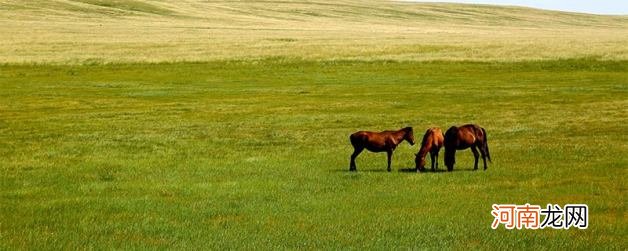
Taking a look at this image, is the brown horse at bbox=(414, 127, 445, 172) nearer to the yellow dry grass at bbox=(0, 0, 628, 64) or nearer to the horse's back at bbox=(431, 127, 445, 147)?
the horse's back at bbox=(431, 127, 445, 147)

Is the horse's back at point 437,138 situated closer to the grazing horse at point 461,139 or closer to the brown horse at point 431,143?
the brown horse at point 431,143

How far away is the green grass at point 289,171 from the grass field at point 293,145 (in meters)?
0.06

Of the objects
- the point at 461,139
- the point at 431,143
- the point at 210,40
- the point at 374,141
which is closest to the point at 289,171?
the point at 374,141

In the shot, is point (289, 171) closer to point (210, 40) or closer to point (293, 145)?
point (293, 145)

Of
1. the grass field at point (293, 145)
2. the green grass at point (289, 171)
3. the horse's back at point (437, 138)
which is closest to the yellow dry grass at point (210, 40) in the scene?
the grass field at point (293, 145)

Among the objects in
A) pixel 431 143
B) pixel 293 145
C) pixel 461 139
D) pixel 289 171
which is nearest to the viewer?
pixel 461 139

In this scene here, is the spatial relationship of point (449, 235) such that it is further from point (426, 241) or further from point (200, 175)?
point (200, 175)

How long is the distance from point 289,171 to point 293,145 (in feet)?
18.5

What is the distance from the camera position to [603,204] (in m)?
13.8

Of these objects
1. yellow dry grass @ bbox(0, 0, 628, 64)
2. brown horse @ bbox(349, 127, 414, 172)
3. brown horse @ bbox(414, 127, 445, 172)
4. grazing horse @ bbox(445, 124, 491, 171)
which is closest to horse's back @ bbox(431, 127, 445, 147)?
brown horse @ bbox(414, 127, 445, 172)

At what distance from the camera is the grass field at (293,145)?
12094mm

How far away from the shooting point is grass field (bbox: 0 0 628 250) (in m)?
12.1

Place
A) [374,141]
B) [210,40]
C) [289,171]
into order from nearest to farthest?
[374,141] < [289,171] < [210,40]

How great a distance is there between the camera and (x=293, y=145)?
23766mm
